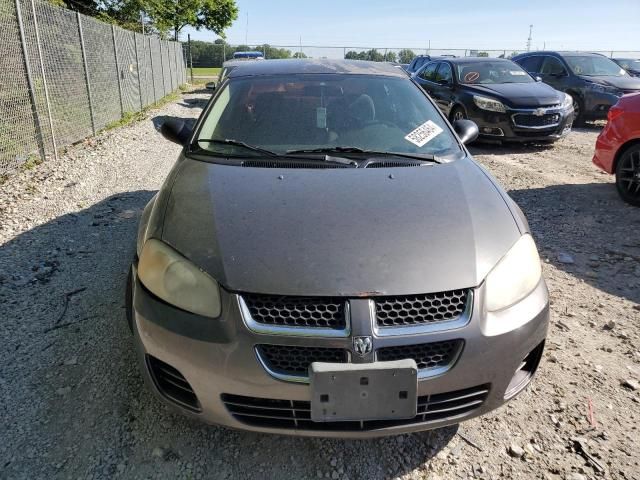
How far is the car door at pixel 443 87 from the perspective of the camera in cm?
966

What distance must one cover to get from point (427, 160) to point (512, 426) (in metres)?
1.45

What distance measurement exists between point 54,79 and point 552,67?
443 inches

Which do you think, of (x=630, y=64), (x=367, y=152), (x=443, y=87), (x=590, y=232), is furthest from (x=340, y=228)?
(x=630, y=64)

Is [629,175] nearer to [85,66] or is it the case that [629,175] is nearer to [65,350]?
[65,350]

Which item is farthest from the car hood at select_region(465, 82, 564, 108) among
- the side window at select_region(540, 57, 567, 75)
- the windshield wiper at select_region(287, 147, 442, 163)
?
the windshield wiper at select_region(287, 147, 442, 163)

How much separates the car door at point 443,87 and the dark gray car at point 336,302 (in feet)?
25.5

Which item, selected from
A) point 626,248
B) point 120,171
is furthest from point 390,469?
point 120,171

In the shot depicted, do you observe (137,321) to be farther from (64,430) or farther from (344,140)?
(344,140)

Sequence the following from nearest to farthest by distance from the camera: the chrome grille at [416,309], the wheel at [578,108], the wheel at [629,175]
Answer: the chrome grille at [416,309]
the wheel at [629,175]
the wheel at [578,108]

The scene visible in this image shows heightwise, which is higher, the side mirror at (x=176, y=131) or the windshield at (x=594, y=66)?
the windshield at (x=594, y=66)

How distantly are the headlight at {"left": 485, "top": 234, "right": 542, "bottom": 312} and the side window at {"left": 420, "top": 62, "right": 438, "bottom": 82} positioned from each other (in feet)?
30.9

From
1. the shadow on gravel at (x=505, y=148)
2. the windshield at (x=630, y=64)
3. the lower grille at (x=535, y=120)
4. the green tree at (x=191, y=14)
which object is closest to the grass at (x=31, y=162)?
the shadow on gravel at (x=505, y=148)

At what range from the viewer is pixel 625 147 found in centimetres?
554

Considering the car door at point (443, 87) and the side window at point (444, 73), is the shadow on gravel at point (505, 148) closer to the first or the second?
the car door at point (443, 87)
